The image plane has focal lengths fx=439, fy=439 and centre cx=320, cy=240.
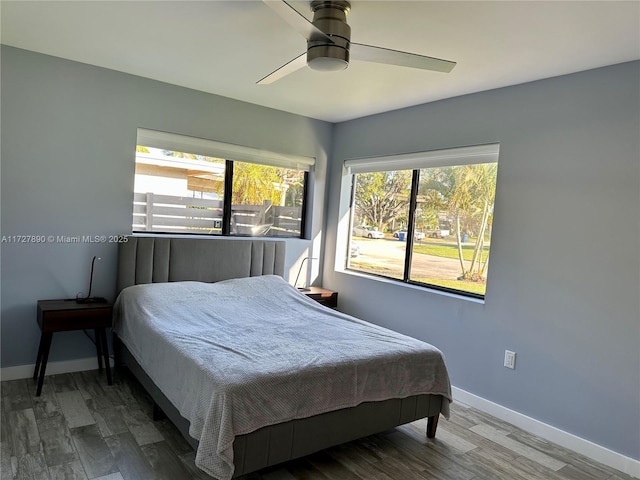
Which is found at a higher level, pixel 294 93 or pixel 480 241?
pixel 294 93

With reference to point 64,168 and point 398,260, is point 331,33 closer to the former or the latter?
point 64,168

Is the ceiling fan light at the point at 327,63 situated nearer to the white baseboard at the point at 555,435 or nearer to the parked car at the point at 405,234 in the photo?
the parked car at the point at 405,234

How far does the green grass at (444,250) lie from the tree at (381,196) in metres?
0.41

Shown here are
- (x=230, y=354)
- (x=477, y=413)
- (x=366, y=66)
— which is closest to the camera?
(x=230, y=354)

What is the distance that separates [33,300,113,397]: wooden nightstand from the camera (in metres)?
2.96

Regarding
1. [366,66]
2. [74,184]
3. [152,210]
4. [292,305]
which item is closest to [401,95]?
[366,66]

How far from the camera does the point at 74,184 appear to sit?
3328mm

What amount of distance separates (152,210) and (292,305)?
147 centimetres

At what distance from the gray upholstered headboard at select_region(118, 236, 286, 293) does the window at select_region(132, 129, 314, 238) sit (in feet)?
0.84

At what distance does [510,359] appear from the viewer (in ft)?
10.2

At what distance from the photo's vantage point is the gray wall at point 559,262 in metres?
2.58

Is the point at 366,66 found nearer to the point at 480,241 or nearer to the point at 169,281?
the point at 480,241

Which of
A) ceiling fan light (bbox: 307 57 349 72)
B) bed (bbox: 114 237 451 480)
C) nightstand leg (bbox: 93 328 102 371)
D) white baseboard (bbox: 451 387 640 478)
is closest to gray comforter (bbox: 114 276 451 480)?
bed (bbox: 114 237 451 480)

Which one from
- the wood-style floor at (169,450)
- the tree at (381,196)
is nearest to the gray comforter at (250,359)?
the wood-style floor at (169,450)
